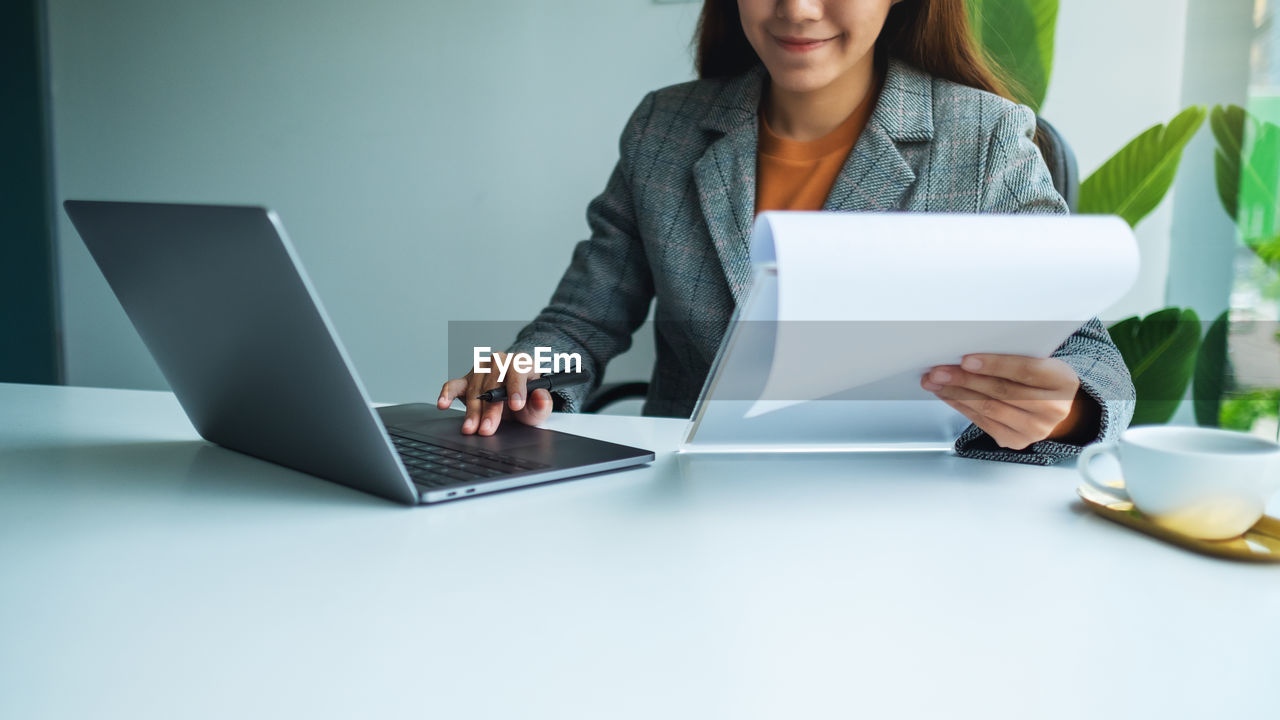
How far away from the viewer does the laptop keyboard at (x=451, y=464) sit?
636mm

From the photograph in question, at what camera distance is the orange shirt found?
1.18 metres

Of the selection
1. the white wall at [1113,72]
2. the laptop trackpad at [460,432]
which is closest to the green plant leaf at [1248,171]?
the white wall at [1113,72]

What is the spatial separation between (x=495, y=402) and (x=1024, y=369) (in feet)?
1.48

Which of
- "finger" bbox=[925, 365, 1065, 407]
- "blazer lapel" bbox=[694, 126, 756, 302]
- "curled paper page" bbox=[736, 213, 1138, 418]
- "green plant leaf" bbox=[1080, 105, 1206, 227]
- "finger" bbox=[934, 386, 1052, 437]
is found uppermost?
"green plant leaf" bbox=[1080, 105, 1206, 227]

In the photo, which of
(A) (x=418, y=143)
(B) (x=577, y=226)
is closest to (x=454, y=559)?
(B) (x=577, y=226)

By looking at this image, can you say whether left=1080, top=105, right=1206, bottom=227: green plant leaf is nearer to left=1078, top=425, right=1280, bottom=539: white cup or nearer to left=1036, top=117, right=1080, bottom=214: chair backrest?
left=1036, top=117, right=1080, bottom=214: chair backrest

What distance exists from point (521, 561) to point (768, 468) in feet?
0.95

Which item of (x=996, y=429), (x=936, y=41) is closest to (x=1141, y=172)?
(x=936, y=41)

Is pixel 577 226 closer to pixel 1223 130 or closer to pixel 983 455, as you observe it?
pixel 1223 130

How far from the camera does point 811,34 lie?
3.45 feet

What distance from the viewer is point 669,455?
78 centimetres

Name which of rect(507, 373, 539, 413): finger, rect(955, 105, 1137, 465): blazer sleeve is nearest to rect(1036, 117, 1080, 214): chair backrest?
rect(955, 105, 1137, 465): blazer sleeve

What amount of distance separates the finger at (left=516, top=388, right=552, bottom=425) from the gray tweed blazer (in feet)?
0.24

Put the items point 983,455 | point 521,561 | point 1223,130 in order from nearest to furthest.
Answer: point 521,561
point 983,455
point 1223,130
